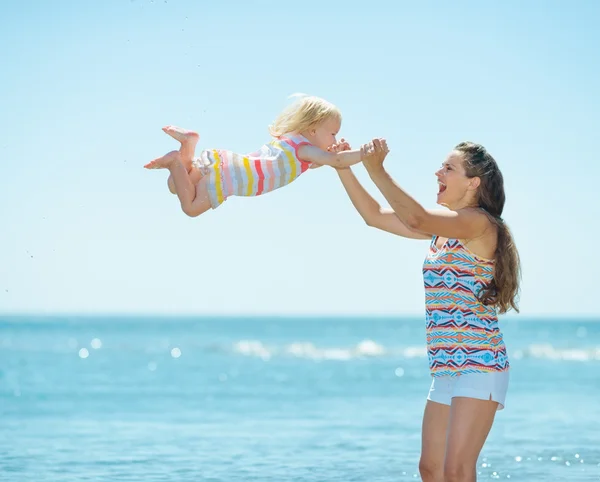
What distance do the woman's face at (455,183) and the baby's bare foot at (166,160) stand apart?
1.25 meters

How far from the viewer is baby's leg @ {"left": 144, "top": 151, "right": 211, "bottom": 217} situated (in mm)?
4656

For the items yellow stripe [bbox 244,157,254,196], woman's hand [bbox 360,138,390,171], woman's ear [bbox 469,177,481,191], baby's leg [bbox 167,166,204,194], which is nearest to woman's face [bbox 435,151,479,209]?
woman's ear [bbox 469,177,481,191]

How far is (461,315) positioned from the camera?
14.1 ft

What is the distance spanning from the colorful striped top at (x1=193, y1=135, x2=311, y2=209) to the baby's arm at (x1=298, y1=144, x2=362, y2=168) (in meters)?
0.04

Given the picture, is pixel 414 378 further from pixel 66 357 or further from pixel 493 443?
pixel 66 357

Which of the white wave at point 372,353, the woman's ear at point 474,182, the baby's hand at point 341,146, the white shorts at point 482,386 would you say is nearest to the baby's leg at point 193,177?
the baby's hand at point 341,146

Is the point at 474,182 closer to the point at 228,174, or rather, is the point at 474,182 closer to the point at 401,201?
the point at 401,201

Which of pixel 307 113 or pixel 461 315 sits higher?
pixel 307 113

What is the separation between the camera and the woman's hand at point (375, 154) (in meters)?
4.25

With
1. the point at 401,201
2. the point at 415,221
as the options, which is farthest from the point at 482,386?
the point at 401,201

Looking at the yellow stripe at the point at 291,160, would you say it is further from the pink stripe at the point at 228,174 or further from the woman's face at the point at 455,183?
the woman's face at the point at 455,183

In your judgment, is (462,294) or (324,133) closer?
(462,294)

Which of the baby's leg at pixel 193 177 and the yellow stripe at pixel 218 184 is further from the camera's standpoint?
the baby's leg at pixel 193 177

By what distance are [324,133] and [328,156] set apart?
0.18m
